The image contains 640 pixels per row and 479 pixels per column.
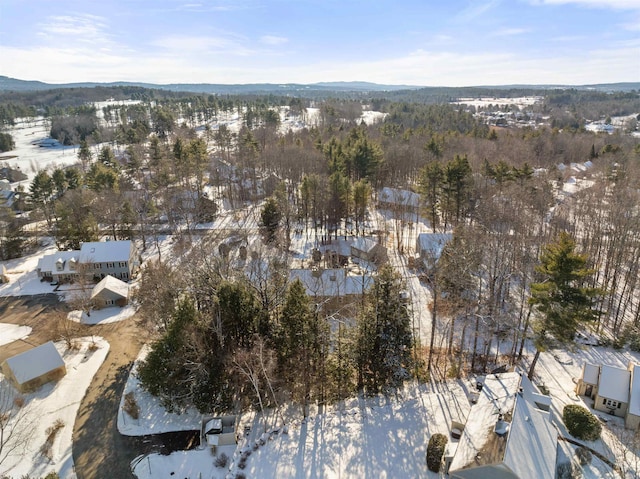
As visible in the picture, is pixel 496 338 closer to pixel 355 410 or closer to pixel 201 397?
pixel 355 410

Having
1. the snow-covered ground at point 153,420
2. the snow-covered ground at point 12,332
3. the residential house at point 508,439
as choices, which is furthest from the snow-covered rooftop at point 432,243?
the snow-covered ground at point 12,332

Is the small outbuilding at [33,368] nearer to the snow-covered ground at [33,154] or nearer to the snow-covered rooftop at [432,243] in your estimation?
the snow-covered rooftop at [432,243]

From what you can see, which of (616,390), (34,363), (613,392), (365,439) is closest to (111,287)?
(34,363)

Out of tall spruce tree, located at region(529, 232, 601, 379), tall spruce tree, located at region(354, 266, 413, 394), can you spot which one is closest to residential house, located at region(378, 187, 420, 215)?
tall spruce tree, located at region(529, 232, 601, 379)

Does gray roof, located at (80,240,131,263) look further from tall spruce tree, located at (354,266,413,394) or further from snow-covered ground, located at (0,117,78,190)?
snow-covered ground, located at (0,117,78,190)

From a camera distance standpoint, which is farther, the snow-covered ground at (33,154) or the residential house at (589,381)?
the snow-covered ground at (33,154)
